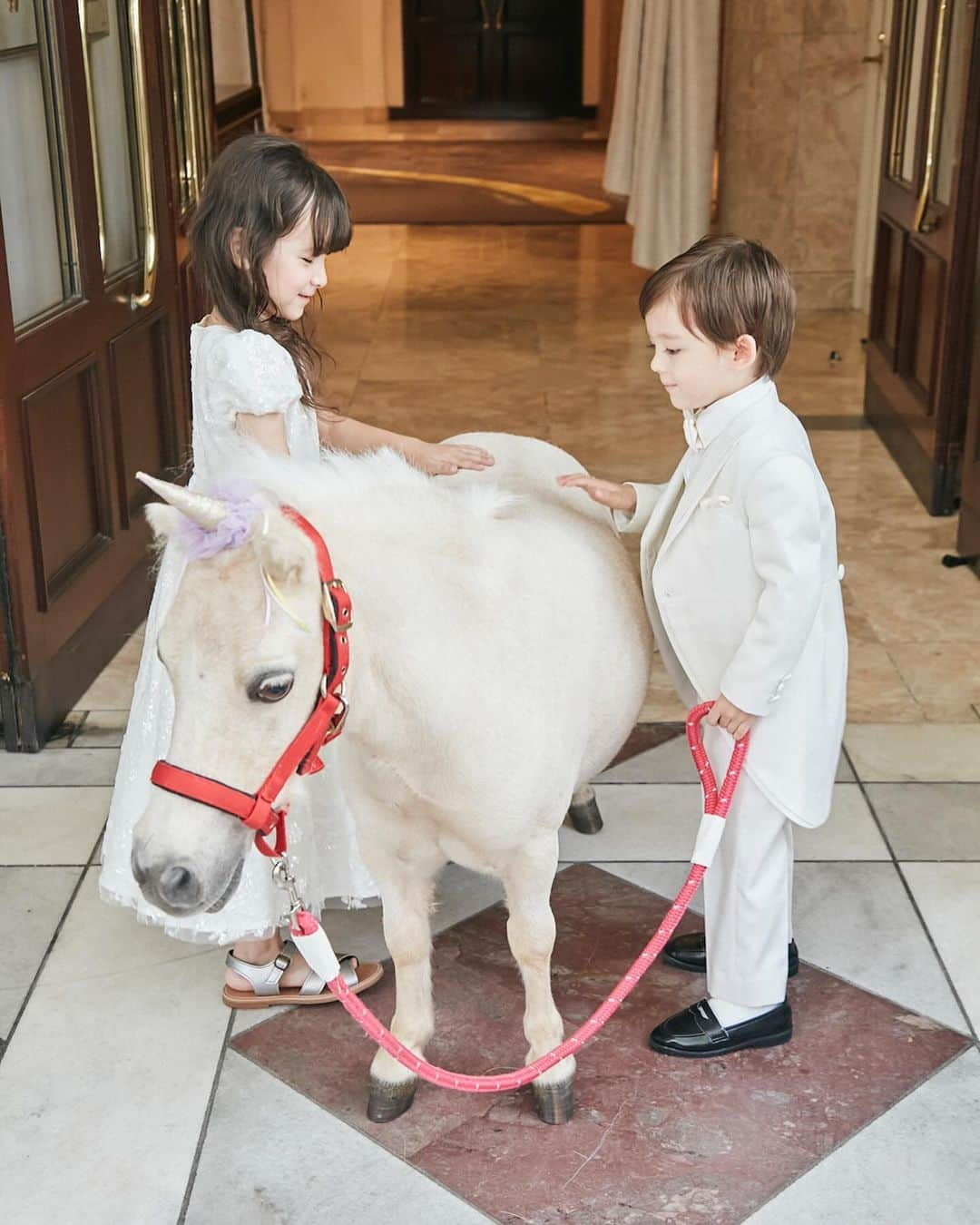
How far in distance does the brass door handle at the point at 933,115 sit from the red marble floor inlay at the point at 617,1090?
263 cm

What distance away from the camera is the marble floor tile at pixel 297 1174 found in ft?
5.86

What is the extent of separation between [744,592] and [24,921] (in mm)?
1360

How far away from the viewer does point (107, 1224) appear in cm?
178

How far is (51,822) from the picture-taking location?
2.73 m

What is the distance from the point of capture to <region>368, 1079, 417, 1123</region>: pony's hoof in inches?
76.8

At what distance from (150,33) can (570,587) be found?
2492mm

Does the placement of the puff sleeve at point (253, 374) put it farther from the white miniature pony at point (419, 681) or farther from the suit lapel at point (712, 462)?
the suit lapel at point (712, 462)

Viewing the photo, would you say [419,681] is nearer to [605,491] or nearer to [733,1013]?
[605,491]

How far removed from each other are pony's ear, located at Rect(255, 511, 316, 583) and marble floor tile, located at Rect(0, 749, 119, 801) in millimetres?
1539

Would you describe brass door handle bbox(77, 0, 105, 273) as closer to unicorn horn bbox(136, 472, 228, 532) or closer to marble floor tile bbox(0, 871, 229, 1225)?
marble floor tile bbox(0, 871, 229, 1225)

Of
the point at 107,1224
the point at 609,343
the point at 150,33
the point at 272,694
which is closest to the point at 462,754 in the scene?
the point at 272,694

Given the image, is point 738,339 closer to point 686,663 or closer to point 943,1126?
point 686,663

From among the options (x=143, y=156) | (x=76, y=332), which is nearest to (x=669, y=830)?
(x=76, y=332)

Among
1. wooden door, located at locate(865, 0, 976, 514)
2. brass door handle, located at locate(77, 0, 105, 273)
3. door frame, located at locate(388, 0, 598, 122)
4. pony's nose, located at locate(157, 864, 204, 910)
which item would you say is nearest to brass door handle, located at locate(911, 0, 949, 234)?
wooden door, located at locate(865, 0, 976, 514)
